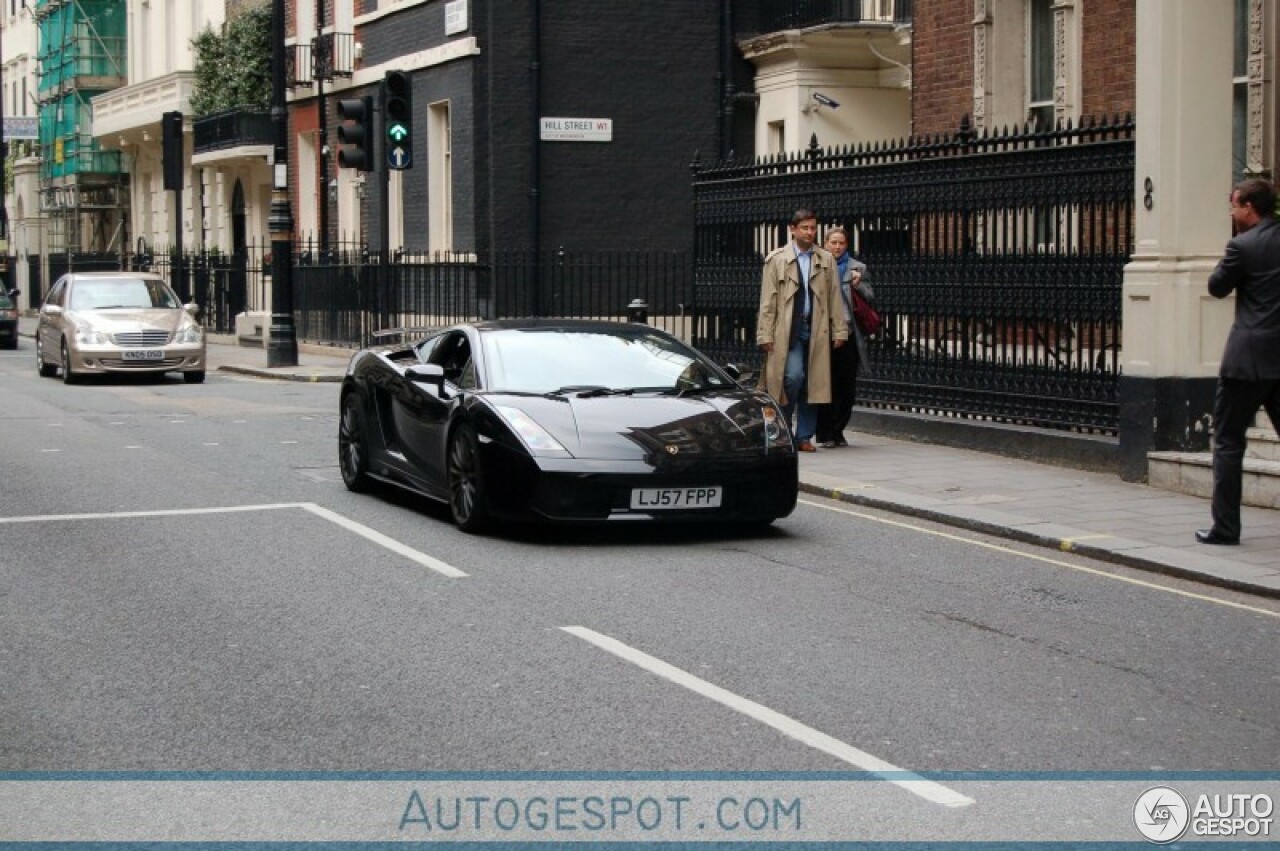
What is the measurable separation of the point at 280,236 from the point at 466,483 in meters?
18.6

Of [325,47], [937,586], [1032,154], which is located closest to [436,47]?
[325,47]

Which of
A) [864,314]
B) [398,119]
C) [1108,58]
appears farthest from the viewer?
[398,119]

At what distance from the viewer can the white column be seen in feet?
44.3

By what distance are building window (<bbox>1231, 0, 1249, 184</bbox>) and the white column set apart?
470cm

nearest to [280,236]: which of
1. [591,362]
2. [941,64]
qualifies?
[941,64]

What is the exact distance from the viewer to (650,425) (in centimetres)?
1121

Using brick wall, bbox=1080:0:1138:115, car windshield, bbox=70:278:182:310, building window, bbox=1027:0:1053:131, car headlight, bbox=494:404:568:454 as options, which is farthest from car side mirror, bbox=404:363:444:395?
car windshield, bbox=70:278:182:310

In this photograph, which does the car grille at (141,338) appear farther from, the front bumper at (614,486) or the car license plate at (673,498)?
the car license plate at (673,498)

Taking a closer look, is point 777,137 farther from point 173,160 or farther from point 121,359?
point 173,160

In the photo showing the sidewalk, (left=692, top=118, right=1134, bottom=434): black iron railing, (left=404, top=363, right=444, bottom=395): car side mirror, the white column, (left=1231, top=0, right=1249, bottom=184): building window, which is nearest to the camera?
the sidewalk

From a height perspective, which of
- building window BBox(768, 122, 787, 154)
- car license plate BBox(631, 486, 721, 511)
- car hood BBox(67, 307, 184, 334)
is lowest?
car license plate BBox(631, 486, 721, 511)

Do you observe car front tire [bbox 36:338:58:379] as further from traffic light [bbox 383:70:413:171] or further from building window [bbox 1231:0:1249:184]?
building window [bbox 1231:0:1249:184]

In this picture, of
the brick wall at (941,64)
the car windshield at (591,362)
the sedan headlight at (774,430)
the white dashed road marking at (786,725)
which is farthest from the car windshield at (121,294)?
the white dashed road marking at (786,725)

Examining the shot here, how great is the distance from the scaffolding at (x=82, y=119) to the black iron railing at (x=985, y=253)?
4280cm
